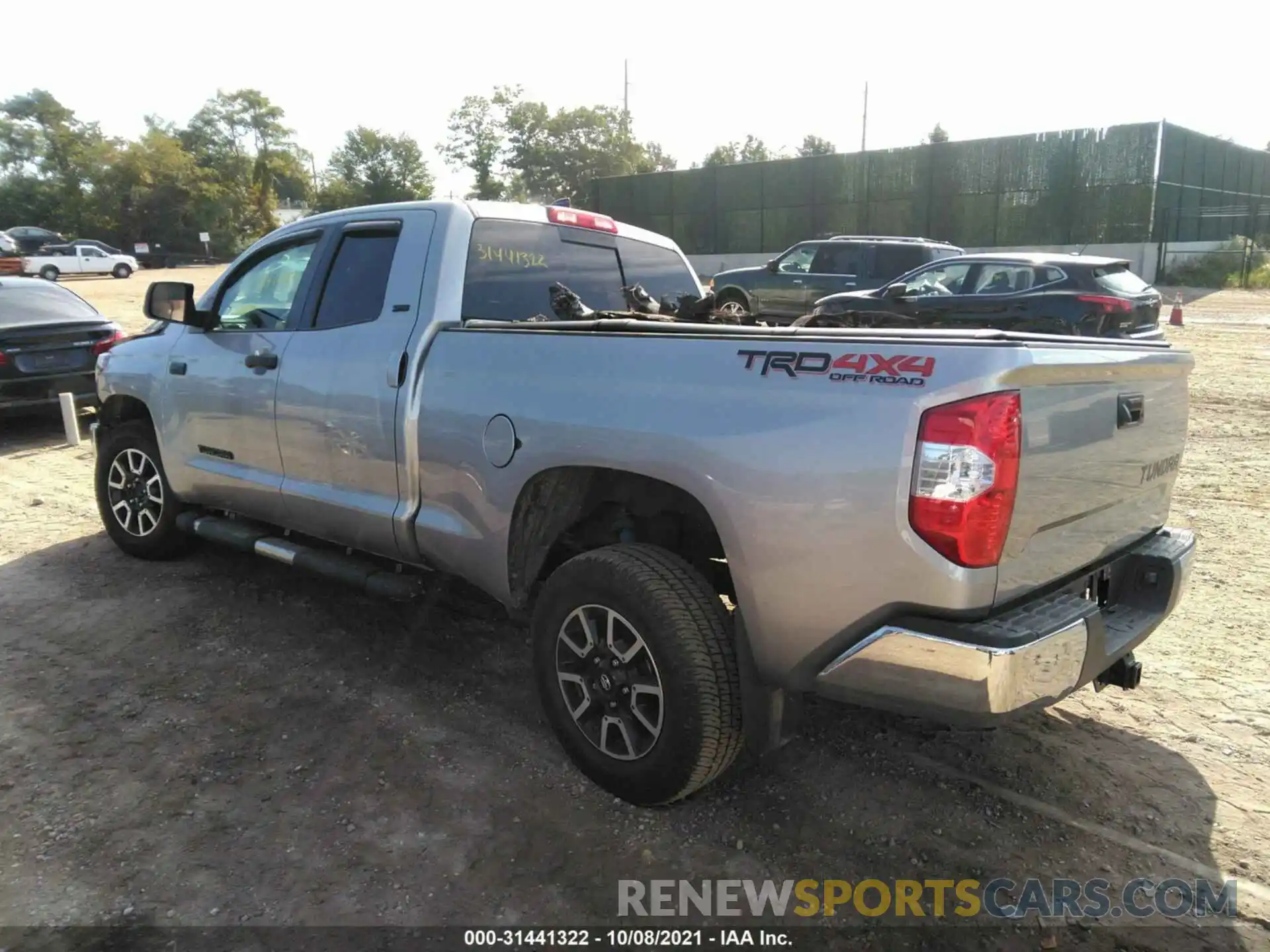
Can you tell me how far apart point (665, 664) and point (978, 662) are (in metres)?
0.93

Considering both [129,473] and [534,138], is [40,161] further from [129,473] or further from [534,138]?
[129,473]

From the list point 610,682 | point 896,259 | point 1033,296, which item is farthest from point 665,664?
point 896,259

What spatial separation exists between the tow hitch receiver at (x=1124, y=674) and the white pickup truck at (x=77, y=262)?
42.9m

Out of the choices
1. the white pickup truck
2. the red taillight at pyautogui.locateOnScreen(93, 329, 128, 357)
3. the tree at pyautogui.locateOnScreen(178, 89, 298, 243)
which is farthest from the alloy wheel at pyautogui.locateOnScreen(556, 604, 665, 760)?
the tree at pyautogui.locateOnScreen(178, 89, 298, 243)

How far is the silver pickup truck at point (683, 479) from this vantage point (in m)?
2.28

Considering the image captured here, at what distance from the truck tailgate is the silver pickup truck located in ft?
0.04

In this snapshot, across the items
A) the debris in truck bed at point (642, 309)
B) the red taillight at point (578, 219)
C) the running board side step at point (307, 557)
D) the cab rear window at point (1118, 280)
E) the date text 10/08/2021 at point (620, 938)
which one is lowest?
the date text 10/08/2021 at point (620, 938)

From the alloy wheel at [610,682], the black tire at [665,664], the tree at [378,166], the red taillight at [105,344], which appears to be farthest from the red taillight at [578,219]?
the tree at [378,166]

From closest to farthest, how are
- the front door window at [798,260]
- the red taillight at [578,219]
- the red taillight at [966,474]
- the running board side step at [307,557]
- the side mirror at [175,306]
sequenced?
the red taillight at [966,474] → the running board side step at [307,557] → the red taillight at [578,219] → the side mirror at [175,306] → the front door window at [798,260]

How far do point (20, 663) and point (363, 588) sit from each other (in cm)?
171

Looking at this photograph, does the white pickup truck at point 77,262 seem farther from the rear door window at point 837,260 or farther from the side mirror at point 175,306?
the side mirror at point 175,306

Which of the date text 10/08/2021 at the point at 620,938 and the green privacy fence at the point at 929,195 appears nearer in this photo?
the date text 10/08/2021 at the point at 620,938

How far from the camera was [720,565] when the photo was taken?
3279 mm

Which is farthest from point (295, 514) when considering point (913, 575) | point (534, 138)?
point (534, 138)
